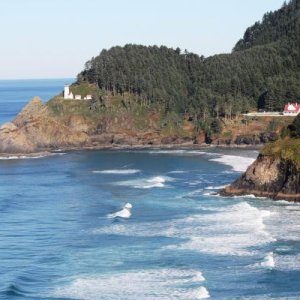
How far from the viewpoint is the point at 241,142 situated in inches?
6053

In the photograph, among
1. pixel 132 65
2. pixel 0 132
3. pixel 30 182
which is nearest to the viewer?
pixel 30 182

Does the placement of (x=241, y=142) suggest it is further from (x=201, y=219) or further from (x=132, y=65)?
(x=201, y=219)

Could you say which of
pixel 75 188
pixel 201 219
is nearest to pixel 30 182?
pixel 75 188

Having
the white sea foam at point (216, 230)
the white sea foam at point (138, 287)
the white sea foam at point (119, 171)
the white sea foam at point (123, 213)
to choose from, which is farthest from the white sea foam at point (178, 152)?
the white sea foam at point (138, 287)

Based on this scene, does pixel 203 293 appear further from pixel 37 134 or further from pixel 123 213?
pixel 37 134

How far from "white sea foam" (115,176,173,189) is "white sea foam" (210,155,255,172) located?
1304cm

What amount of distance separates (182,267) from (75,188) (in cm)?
4781

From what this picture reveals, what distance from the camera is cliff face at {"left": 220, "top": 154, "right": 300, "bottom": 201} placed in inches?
3425

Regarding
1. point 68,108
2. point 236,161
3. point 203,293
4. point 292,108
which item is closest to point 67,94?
point 68,108

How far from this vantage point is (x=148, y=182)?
111 meters

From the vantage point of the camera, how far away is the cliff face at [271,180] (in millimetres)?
87000

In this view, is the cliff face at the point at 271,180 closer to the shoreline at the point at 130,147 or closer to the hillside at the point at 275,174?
the hillside at the point at 275,174

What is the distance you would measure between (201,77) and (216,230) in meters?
111

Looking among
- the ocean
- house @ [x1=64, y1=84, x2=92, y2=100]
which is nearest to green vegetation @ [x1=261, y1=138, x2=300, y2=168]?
the ocean
